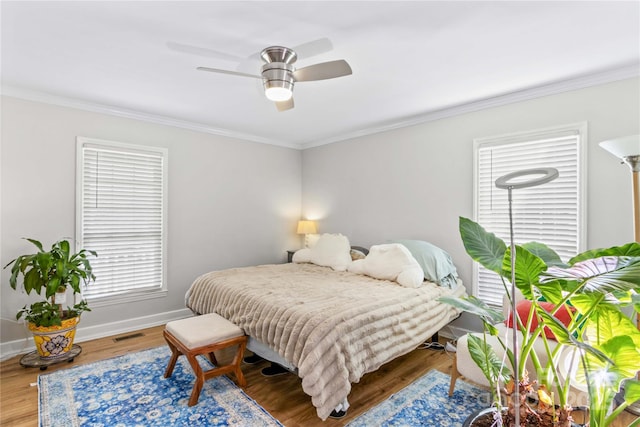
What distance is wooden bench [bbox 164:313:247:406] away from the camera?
238 centimetres

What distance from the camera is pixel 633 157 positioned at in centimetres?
232

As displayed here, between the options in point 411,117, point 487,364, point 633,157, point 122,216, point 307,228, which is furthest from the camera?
point 307,228

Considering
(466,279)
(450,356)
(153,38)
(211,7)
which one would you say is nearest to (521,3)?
(211,7)

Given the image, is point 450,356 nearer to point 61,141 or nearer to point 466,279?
point 466,279

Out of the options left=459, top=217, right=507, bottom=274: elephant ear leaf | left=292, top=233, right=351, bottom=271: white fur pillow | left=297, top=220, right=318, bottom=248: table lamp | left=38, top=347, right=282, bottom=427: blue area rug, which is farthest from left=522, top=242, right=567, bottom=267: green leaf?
left=297, top=220, right=318, bottom=248: table lamp

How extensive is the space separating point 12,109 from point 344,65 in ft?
10.9

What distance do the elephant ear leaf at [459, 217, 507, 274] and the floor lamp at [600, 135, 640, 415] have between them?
1.57m

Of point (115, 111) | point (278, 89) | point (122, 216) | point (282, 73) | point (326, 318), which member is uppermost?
point (115, 111)

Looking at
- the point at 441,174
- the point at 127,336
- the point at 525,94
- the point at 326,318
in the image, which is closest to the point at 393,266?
the point at 441,174

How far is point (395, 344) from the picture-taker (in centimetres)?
250

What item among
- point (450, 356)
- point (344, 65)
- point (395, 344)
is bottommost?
point (450, 356)

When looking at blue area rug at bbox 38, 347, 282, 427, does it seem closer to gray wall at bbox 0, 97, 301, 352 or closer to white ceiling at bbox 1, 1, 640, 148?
gray wall at bbox 0, 97, 301, 352

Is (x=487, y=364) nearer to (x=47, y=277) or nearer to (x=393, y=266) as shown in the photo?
(x=393, y=266)

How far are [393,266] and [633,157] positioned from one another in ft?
6.78
